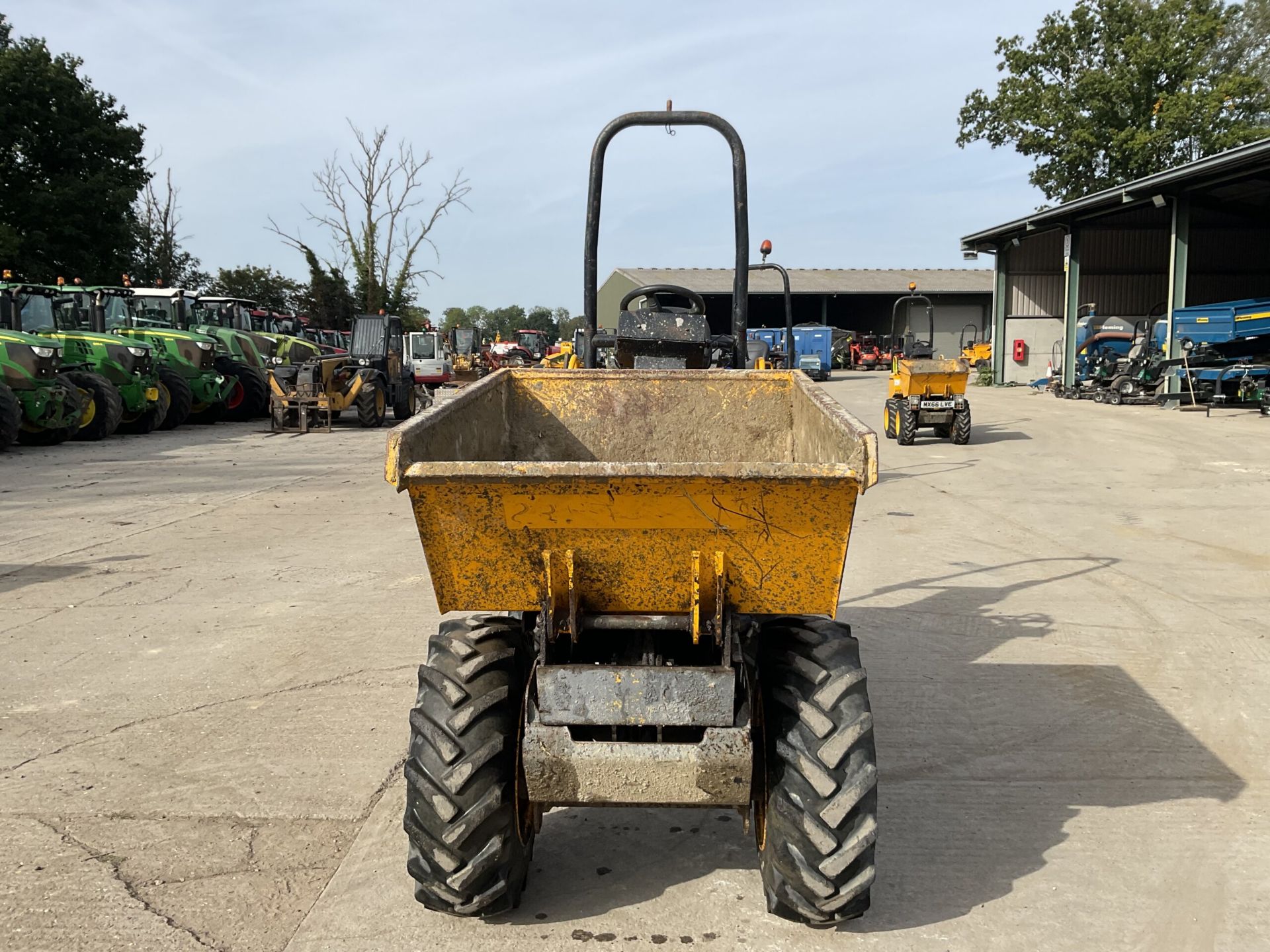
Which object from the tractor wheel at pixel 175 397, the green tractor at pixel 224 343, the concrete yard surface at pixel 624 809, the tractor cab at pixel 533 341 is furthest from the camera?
the tractor cab at pixel 533 341

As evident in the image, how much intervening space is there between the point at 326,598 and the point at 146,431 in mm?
13092

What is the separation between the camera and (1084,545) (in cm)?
859

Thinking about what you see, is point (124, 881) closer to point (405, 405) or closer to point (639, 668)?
point (639, 668)

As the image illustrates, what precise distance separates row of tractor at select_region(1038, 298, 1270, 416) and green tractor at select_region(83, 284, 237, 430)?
18091 millimetres

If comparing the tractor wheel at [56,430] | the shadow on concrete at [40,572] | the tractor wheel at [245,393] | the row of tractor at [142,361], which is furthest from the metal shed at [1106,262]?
the shadow on concrete at [40,572]

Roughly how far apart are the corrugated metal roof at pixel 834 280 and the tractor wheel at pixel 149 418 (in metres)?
31.2

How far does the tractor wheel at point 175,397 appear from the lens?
18875 mm

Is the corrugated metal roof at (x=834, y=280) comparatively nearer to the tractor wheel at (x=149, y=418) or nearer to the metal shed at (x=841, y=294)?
the metal shed at (x=841, y=294)

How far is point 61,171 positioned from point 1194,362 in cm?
3260

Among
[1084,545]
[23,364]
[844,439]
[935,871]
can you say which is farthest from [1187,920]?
[23,364]

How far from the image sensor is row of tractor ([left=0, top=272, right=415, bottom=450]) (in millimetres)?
15078

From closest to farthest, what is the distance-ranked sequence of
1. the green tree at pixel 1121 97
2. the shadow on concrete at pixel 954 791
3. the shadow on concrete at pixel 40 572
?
the shadow on concrete at pixel 954 791, the shadow on concrete at pixel 40 572, the green tree at pixel 1121 97

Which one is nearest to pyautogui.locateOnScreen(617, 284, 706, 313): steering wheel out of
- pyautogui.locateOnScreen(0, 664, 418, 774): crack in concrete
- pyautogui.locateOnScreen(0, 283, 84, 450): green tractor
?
pyautogui.locateOnScreen(0, 664, 418, 774): crack in concrete

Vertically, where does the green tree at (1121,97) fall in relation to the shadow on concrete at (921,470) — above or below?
above
